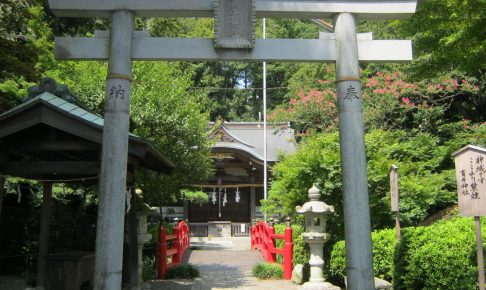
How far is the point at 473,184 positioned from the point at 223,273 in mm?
7843

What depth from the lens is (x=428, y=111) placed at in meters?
16.0

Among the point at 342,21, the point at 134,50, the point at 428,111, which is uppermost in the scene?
the point at 428,111

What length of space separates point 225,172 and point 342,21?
2079 cm

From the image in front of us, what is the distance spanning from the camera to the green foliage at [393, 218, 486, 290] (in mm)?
5352

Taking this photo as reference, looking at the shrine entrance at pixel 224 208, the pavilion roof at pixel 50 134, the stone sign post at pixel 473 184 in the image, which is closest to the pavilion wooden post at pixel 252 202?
the shrine entrance at pixel 224 208

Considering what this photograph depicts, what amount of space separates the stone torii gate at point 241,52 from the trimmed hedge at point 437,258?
1221 millimetres

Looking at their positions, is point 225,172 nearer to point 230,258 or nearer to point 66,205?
point 230,258

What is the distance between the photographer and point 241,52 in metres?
5.27

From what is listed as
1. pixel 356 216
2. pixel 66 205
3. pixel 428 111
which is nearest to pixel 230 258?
pixel 66 205

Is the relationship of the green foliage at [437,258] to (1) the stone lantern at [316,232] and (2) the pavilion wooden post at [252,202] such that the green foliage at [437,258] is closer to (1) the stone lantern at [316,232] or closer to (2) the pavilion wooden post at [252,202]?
(1) the stone lantern at [316,232]

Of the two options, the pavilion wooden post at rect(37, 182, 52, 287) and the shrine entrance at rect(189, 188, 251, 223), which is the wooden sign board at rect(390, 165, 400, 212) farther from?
the shrine entrance at rect(189, 188, 251, 223)

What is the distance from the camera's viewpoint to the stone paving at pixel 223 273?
9578 millimetres

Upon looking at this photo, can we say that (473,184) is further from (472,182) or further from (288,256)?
(288,256)

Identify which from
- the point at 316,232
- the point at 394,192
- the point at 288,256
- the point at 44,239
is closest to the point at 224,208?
the point at 288,256
